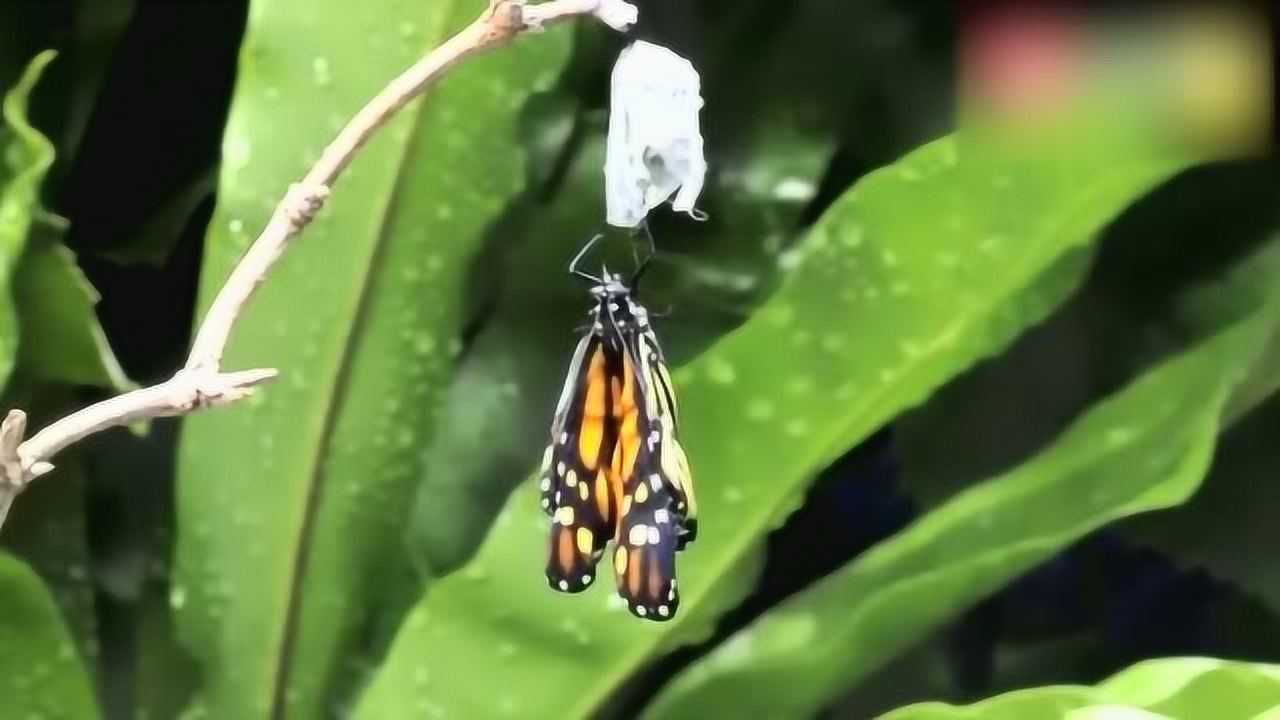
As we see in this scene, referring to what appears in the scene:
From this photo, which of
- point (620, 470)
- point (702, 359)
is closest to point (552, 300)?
point (702, 359)

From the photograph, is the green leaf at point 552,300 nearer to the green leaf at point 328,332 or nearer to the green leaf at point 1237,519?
the green leaf at point 328,332

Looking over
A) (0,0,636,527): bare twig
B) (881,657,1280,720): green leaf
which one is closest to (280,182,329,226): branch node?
(0,0,636,527): bare twig

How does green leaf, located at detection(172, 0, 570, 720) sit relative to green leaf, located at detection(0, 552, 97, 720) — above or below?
above

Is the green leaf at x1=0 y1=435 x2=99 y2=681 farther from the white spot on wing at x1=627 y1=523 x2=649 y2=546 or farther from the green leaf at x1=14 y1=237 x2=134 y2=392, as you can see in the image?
the white spot on wing at x1=627 y1=523 x2=649 y2=546

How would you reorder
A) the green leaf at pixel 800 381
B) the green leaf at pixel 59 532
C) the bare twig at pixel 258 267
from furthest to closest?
1. the green leaf at pixel 59 532
2. the green leaf at pixel 800 381
3. the bare twig at pixel 258 267

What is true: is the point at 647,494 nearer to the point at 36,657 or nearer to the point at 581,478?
the point at 581,478

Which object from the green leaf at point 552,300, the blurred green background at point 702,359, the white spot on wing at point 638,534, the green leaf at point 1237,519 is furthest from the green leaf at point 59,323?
the green leaf at point 1237,519

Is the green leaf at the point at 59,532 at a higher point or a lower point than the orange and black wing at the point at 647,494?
lower
